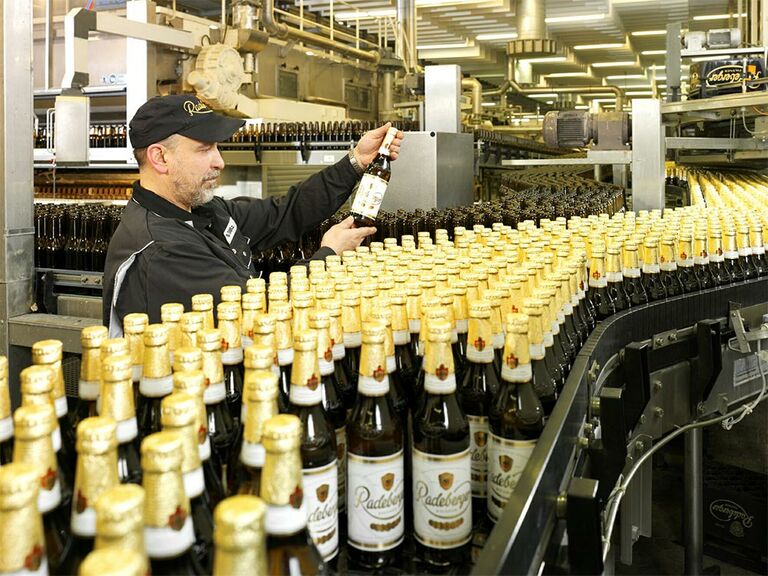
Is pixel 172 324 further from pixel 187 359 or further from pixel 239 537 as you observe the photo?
pixel 239 537

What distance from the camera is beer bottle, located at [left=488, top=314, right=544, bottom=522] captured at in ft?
3.32

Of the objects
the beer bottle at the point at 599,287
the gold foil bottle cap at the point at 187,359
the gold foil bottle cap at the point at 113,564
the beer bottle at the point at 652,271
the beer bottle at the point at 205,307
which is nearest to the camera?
the gold foil bottle cap at the point at 113,564

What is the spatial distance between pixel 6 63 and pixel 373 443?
95.9 inches

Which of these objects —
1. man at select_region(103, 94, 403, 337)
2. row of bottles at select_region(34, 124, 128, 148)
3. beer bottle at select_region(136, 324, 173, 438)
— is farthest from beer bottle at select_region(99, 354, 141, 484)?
row of bottles at select_region(34, 124, 128, 148)

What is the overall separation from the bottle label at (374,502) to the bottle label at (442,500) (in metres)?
0.04

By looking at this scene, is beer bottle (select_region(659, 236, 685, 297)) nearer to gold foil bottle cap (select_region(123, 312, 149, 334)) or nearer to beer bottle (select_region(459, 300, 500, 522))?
beer bottle (select_region(459, 300, 500, 522))

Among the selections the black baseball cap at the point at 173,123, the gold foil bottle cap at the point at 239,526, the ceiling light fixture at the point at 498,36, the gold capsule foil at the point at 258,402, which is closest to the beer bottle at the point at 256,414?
the gold capsule foil at the point at 258,402

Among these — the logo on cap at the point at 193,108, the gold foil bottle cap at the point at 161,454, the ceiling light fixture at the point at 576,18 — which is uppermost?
the ceiling light fixture at the point at 576,18

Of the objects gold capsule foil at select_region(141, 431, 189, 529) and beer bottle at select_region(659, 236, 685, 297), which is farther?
beer bottle at select_region(659, 236, 685, 297)

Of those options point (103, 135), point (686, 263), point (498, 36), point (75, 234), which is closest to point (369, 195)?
point (686, 263)

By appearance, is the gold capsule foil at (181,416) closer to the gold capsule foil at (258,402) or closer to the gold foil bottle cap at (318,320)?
the gold capsule foil at (258,402)

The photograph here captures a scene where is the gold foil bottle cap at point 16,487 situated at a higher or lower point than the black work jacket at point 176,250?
lower

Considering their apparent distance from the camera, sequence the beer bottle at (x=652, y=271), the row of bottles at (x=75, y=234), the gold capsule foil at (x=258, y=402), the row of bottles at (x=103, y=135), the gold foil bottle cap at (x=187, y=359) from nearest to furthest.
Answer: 1. the gold capsule foil at (x=258, y=402)
2. the gold foil bottle cap at (x=187, y=359)
3. the beer bottle at (x=652, y=271)
4. the row of bottles at (x=75, y=234)
5. the row of bottles at (x=103, y=135)

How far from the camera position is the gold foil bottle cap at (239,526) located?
49 cm
